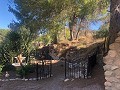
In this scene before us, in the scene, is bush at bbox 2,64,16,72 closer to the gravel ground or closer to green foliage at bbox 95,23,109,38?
the gravel ground

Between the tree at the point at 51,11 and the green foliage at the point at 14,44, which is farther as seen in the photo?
the tree at the point at 51,11

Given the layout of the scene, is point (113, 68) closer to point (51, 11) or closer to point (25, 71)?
point (25, 71)

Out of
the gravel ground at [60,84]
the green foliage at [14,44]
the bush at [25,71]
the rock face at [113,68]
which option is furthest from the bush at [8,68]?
the rock face at [113,68]

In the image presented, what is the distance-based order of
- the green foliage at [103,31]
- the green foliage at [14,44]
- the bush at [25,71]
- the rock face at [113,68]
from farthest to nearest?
the green foliage at [103,31] → the green foliage at [14,44] → the bush at [25,71] → the rock face at [113,68]

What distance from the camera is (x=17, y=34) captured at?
1272cm

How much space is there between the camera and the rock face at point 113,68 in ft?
21.8

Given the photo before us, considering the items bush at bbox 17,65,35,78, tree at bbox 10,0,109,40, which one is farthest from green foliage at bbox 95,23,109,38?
bush at bbox 17,65,35,78

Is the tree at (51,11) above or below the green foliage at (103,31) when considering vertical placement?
above

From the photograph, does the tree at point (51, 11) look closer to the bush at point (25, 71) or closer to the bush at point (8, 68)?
the bush at point (8, 68)

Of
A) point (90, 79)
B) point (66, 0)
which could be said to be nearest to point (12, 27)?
point (66, 0)

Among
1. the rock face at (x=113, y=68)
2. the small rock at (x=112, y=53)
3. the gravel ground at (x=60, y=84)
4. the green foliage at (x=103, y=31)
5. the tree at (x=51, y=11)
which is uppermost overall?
the tree at (x=51, y=11)

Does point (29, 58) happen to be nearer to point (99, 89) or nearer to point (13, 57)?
point (13, 57)

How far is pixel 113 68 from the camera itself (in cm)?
670

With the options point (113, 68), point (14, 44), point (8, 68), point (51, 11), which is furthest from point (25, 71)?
point (113, 68)
